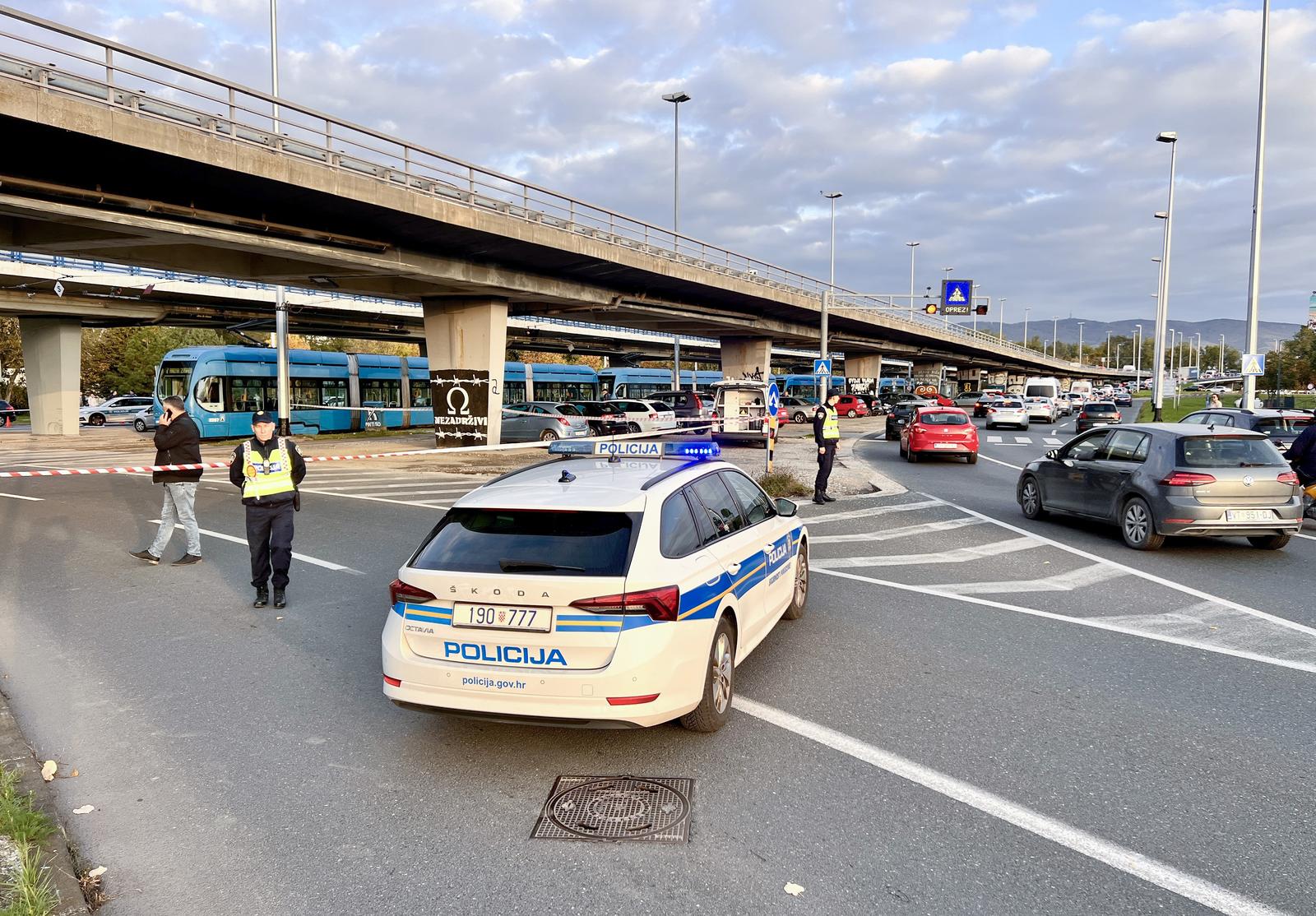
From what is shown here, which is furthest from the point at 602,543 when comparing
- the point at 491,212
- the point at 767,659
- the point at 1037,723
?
the point at 491,212

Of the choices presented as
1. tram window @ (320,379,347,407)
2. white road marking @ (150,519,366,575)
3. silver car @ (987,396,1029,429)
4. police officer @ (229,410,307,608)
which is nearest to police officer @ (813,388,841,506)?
white road marking @ (150,519,366,575)

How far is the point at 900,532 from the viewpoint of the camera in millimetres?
11742

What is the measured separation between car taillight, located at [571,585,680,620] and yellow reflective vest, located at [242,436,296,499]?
14.9 ft

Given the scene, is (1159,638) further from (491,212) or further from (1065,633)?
(491,212)

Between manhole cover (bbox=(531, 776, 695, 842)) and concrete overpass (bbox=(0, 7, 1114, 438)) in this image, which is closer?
manhole cover (bbox=(531, 776, 695, 842))

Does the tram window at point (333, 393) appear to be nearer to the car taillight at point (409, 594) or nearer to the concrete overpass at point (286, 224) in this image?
the concrete overpass at point (286, 224)

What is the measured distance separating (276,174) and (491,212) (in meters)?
6.63

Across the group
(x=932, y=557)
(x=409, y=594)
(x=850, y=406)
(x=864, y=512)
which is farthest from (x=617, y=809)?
(x=850, y=406)

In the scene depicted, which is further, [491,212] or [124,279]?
[124,279]

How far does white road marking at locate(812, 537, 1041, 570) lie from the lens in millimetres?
9531

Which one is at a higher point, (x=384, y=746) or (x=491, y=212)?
(x=491, y=212)

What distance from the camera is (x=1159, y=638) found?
6.57 meters

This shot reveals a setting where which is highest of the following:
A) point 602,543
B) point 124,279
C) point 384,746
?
A: point 124,279

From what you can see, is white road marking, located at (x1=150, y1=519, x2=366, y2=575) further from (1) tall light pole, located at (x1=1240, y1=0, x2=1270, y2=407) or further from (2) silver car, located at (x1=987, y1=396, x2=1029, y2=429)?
(2) silver car, located at (x1=987, y1=396, x2=1029, y2=429)
